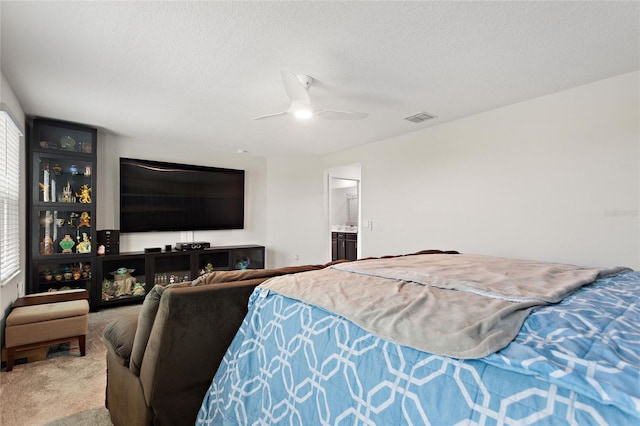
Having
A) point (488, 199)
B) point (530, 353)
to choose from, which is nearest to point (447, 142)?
point (488, 199)

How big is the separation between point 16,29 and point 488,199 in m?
4.08

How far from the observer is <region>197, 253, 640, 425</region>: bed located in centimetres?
68

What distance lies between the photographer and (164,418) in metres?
1.36

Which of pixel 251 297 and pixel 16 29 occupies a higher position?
pixel 16 29

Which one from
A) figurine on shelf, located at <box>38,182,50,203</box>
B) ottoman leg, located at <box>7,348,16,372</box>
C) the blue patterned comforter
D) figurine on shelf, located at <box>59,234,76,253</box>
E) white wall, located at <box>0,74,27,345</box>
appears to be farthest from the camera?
figurine on shelf, located at <box>59,234,76,253</box>

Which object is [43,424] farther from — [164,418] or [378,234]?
[378,234]

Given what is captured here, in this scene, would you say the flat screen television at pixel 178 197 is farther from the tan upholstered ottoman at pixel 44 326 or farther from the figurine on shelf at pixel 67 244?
the tan upholstered ottoman at pixel 44 326

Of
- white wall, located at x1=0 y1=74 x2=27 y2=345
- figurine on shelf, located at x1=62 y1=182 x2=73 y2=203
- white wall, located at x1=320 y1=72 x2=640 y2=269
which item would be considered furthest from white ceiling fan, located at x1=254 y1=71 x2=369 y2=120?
figurine on shelf, located at x1=62 y1=182 x2=73 y2=203

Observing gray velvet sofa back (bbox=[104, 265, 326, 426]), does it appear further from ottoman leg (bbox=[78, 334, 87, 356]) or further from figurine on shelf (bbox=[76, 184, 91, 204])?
figurine on shelf (bbox=[76, 184, 91, 204])

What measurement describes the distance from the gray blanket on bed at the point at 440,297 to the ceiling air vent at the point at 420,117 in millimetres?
2070

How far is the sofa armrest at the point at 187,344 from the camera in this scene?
1.33 metres

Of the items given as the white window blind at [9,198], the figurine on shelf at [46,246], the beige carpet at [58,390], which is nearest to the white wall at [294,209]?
the figurine on shelf at [46,246]

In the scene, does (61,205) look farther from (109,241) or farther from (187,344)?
(187,344)

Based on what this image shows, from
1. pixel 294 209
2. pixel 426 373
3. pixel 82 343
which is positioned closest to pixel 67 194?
pixel 82 343
